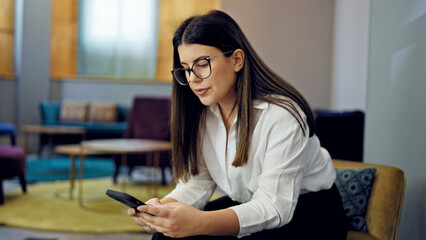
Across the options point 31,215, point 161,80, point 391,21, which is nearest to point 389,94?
point 391,21

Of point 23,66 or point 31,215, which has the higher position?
point 23,66

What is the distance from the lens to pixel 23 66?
8016 millimetres

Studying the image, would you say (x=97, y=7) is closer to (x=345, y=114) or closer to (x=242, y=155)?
(x=345, y=114)

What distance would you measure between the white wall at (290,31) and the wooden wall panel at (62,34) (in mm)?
5672

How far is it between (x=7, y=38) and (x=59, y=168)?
3.29 metres

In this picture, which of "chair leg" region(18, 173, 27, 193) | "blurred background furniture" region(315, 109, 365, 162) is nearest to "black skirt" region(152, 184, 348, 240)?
"blurred background furniture" region(315, 109, 365, 162)

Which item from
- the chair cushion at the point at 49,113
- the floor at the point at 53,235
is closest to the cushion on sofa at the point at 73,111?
the chair cushion at the point at 49,113

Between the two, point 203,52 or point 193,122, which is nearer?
point 203,52

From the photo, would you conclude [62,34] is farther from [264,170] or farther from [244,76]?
[264,170]

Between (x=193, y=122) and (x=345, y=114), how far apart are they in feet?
5.32

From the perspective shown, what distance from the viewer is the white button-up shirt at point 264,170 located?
1.20m

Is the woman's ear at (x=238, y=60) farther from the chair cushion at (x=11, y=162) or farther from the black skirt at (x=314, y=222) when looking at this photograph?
the chair cushion at (x=11, y=162)

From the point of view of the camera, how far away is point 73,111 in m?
7.91

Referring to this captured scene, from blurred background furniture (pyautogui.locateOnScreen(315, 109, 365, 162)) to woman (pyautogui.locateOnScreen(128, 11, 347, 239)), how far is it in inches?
53.7
